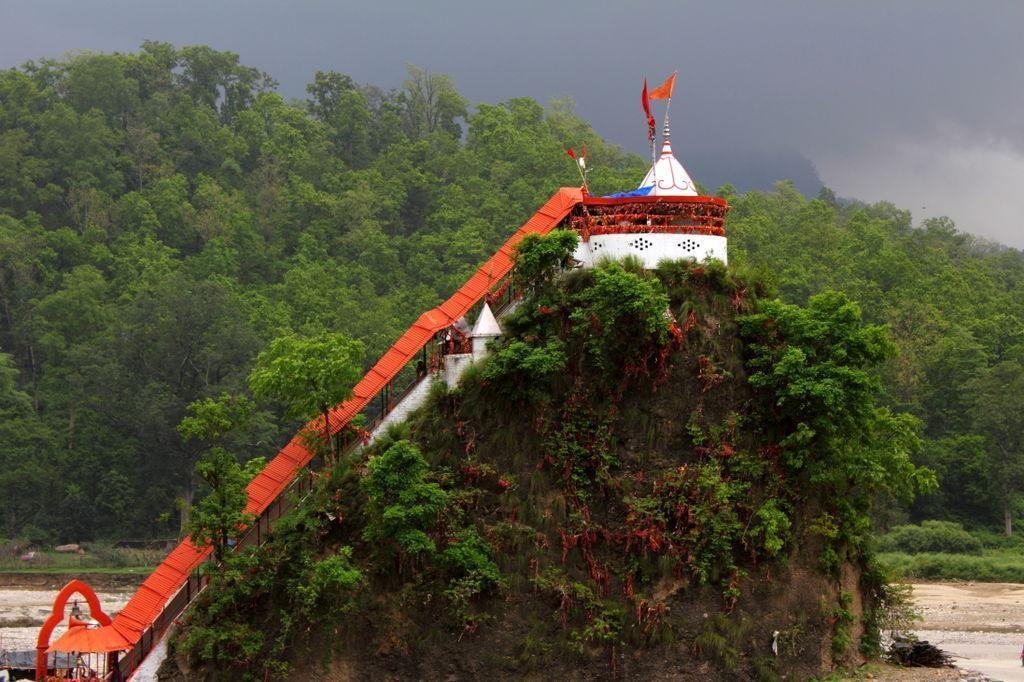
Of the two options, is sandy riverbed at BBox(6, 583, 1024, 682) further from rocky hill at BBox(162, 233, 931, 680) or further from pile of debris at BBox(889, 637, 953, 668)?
rocky hill at BBox(162, 233, 931, 680)

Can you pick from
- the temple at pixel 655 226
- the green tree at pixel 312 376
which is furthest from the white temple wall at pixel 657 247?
the green tree at pixel 312 376

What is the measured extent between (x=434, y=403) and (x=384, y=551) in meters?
3.00

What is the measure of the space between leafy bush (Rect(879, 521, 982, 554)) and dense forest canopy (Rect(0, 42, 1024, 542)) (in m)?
3.50

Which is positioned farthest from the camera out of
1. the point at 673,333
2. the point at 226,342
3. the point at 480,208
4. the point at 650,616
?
the point at 480,208

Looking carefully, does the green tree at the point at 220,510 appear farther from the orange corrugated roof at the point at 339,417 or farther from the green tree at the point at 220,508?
the orange corrugated roof at the point at 339,417

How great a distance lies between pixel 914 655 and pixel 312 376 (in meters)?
13.2

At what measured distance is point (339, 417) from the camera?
2538 centimetres

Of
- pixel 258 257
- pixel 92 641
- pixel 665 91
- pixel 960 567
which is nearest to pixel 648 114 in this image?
pixel 665 91

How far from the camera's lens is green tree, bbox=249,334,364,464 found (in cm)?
2442

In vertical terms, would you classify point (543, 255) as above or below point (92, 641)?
above

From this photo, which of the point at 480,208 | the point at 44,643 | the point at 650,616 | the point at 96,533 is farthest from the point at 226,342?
the point at 650,616

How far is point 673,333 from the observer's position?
79.4 ft

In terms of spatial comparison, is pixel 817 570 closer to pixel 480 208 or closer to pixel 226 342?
pixel 226 342

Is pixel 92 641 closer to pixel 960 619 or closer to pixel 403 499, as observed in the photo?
pixel 403 499
